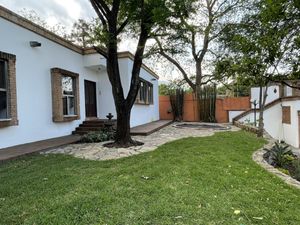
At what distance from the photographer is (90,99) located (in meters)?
12.7

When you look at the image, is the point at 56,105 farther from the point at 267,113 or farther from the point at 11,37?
the point at 267,113

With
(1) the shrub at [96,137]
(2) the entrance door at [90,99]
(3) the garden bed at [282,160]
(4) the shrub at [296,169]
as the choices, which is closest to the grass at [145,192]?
(4) the shrub at [296,169]

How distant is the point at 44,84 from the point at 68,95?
5.04ft

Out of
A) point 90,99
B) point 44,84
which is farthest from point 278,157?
point 90,99

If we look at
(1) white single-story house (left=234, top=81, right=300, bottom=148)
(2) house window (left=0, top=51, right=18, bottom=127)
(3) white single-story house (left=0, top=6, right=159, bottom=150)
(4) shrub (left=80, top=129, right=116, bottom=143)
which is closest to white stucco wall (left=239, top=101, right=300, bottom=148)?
(1) white single-story house (left=234, top=81, right=300, bottom=148)

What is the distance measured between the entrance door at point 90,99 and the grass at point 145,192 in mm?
6596

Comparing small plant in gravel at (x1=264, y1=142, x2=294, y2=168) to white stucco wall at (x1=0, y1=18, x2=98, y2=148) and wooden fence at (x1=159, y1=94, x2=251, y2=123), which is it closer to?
white stucco wall at (x1=0, y1=18, x2=98, y2=148)

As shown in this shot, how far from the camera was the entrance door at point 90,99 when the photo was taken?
12.3m

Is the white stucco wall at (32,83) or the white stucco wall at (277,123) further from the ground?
the white stucco wall at (32,83)

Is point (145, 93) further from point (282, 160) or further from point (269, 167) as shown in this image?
point (269, 167)

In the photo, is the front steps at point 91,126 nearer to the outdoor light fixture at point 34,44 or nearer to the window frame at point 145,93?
the window frame at point 145,93

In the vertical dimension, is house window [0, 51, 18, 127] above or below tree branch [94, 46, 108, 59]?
below

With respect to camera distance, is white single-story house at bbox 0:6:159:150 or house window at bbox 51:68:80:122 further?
house window at bbox 51:68:80:122

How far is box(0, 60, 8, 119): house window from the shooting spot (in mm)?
7406
